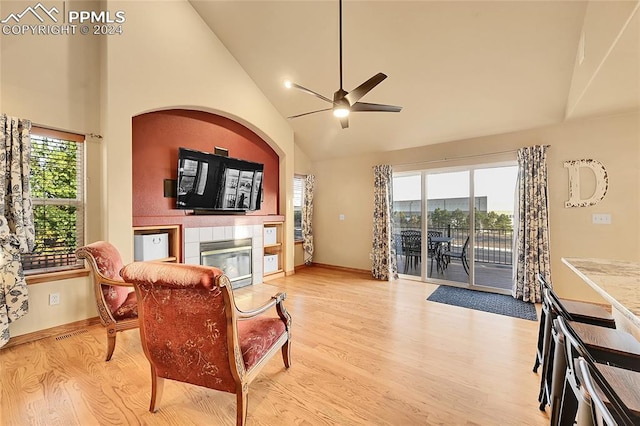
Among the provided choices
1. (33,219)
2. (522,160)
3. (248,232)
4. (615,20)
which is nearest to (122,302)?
(33,219)

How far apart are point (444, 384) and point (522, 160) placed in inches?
140

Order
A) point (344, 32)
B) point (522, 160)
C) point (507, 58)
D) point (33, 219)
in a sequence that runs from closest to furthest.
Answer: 1. point (33, 219)
2. point (507, 58)
3. point (344, 32)
4. point (522, 160)

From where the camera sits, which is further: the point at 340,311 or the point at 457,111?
the point at 457,111

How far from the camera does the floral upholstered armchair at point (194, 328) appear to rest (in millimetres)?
1418

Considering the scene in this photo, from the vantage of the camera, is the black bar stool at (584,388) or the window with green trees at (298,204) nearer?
the black bar stool at (584,388)

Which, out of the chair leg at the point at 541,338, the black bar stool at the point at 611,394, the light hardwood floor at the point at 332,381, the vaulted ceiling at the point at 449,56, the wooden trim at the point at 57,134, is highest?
the vaulted ceiling at the point at 449,56

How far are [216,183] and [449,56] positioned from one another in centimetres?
372

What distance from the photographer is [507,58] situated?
3.22 metres

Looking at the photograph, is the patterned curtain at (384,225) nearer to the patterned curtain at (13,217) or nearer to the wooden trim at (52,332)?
the wooden trim at (52,332)

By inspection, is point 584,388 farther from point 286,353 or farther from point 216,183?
point 216,183

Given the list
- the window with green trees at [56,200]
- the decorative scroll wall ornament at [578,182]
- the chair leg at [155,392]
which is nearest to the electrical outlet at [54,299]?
the window with green trees at [56,200]

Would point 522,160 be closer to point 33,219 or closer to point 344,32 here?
point 344,32

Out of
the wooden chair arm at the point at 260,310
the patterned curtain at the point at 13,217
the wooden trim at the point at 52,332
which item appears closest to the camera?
the wooden chair arm at the point at 260,310

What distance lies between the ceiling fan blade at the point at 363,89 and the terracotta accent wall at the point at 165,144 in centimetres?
264
